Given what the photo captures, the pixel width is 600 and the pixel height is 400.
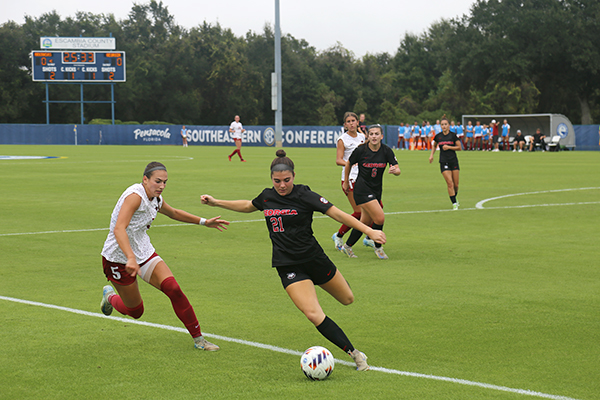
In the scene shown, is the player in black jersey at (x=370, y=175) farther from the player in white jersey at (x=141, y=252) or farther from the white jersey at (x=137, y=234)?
the white jersey at (x=137, y=234)

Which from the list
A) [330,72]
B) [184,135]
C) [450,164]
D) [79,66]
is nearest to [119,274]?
[450,164]

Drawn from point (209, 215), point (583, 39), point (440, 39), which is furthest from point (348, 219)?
point (440, 39)

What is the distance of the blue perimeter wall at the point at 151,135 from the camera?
206 feet

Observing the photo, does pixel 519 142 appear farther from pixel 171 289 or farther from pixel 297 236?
pixel 171 289

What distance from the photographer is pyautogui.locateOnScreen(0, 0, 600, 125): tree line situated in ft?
220

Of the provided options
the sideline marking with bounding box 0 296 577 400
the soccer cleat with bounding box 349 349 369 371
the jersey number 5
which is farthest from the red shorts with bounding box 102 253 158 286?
the soccer cleat with bounding box 349 349 369 371

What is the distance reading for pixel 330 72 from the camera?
10112cm

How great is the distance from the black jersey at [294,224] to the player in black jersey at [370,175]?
4.87 metres

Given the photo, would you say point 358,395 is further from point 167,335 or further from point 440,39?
point 440,39

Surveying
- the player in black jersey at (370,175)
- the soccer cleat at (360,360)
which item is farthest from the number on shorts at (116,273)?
the player in black jersey at (370,175)

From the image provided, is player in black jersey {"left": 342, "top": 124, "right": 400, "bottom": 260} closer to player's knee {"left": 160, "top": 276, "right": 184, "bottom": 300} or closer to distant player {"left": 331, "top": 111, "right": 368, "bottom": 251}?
distant player {"left": 331, "top": 111, "right": 368, "bottom": 251}

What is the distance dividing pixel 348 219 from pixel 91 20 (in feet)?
320

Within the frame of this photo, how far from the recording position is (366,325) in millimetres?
7059

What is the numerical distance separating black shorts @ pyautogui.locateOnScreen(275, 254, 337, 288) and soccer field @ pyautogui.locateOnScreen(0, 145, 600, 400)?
71 centimetres
